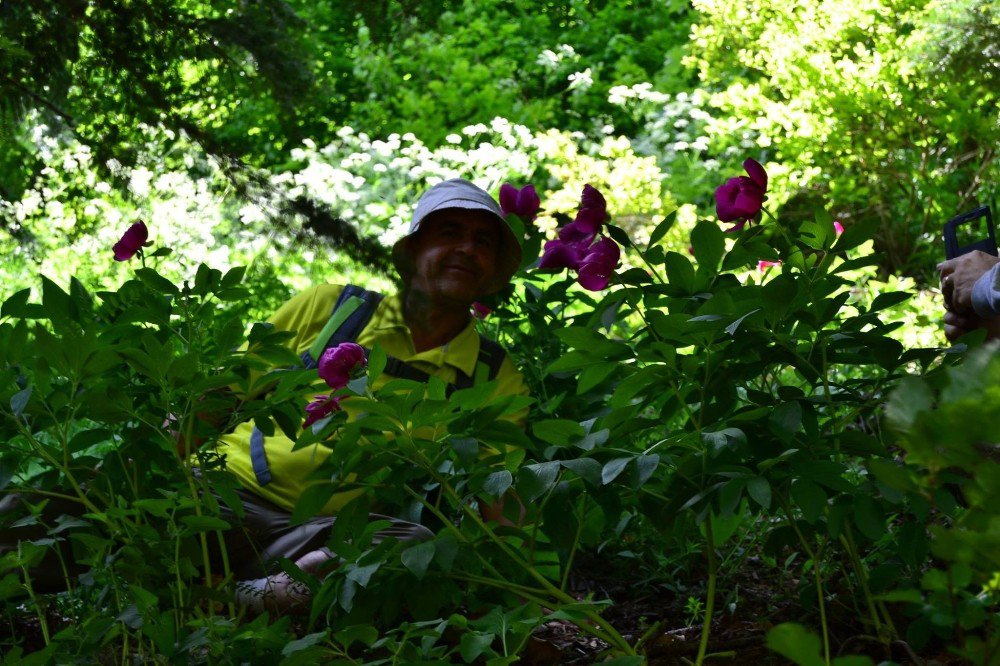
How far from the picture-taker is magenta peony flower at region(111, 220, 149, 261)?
1.95 meters

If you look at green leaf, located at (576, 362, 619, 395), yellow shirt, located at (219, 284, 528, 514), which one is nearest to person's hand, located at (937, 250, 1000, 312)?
green leaf, located at (576, 362, 619, 395)

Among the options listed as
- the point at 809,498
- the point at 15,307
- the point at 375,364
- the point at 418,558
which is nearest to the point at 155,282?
the point at 15,307

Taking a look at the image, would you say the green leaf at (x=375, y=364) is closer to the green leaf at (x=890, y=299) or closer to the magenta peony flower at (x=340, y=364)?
the magenta peony flower at (x=340, y=364)

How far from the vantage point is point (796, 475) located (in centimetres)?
149

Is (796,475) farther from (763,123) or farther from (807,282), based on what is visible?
(763,123)

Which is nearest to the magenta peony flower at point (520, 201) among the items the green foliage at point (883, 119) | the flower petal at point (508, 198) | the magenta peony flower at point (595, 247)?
the flower petal at point (508, 198)

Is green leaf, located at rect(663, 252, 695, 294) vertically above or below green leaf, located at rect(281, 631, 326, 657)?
above

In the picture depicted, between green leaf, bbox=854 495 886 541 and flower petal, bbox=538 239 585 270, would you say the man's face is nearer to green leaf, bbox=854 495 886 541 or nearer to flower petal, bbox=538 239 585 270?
flower petal, bbox=538 239 585 270

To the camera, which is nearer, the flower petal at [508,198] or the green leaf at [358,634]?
→ the green leaf at [358,634]

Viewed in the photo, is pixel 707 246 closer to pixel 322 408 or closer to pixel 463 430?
pixel 463 430

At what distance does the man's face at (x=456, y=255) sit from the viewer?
2.54m

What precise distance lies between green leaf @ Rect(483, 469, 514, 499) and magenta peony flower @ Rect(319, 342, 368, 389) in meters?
0.26

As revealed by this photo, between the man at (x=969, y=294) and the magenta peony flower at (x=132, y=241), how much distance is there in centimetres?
130

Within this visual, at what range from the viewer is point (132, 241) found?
1967 millimetres
